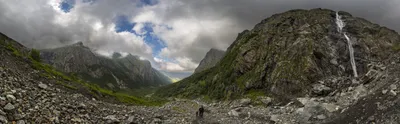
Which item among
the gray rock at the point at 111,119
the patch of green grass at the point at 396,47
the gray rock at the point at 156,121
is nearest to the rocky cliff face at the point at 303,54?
the patch of green grass at the point at 396,47

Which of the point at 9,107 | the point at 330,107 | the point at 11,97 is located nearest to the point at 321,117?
the point at 330,107

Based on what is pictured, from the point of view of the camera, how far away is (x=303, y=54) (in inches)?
4742

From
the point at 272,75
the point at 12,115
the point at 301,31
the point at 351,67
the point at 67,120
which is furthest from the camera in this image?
the point at 301,31

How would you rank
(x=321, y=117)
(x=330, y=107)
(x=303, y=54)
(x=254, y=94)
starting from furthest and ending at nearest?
(x=303, y=54)
(x=254, y=94)
(x=330, y=107)
(x=321, y=117)

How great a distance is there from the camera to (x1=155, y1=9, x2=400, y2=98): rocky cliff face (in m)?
107

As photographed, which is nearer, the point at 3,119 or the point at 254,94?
the point at 3,119

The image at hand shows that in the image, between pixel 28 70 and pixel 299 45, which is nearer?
pixel 28 70

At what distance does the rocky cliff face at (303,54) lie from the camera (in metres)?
107

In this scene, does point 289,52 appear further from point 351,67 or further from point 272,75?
point 351,67

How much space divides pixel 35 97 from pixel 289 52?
125 m

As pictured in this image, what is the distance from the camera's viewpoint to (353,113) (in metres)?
30.5

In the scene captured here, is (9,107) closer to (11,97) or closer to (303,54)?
(11,97)

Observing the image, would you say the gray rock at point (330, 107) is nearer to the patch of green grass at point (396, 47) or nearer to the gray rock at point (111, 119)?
the gray rock at point (111, 119)

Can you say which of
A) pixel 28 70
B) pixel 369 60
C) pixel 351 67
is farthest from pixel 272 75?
pixel 28 70
